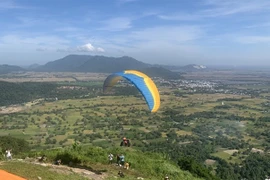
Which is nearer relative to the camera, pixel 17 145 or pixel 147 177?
pixel 147 177

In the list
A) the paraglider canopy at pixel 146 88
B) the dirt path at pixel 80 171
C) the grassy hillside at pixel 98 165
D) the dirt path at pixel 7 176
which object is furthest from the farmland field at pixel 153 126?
the dirt path at pixel 7 176

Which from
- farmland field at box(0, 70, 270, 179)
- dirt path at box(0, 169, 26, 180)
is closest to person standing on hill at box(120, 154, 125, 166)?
dirt path at box(0, 169, 26, 180)

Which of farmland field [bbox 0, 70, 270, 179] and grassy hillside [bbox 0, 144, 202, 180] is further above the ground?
grassy hillside [bbox 0, 144, 202, 180]

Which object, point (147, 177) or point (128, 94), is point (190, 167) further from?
point (128, 94)

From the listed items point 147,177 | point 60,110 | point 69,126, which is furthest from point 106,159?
point 60,110

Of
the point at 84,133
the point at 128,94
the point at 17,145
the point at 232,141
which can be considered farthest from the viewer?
the point at 128,94

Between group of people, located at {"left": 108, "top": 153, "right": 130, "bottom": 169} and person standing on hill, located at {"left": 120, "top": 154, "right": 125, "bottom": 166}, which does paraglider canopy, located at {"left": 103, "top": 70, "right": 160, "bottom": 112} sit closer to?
person standing on hill, located at {"left": 120, "top": 154, "right": 125, "bottom": 166}

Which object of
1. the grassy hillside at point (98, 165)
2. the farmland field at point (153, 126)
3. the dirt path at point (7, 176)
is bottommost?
the farmland field at point (153, 126)

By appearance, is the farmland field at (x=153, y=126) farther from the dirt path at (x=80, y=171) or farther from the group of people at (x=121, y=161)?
the dirt path at (x=80, y=171)

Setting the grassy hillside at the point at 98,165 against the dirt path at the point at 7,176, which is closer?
the dirt path at the point at 7,176

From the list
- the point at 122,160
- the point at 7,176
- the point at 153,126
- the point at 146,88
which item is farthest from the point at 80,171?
the point at 153,126

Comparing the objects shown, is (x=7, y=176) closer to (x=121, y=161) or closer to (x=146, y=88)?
(x=121, y=161)
